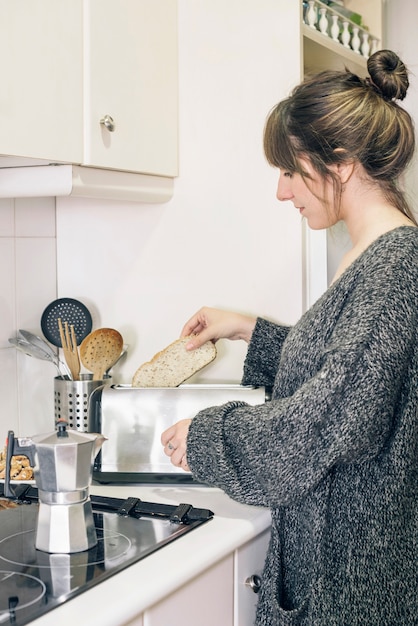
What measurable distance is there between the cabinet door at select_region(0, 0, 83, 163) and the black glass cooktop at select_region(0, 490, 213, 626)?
0.58 metres

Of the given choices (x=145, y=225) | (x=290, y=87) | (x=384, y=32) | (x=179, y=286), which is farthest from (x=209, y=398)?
(x=384, y=32)

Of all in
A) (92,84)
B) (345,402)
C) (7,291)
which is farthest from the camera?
(7,291)

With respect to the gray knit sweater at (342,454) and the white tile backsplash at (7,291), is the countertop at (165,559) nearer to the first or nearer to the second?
the gray knit sweater at (342,454)

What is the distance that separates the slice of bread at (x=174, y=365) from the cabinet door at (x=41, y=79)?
0.39 metres

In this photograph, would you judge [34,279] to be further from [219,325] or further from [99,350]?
[219,325]

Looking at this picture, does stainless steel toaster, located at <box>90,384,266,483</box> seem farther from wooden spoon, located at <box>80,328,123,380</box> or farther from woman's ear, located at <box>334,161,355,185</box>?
woman's ear, located at <box>334,161,355,185</box>

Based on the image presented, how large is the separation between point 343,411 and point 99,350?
70 cm

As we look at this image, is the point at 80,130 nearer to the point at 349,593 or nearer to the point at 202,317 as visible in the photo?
the point at 202,317

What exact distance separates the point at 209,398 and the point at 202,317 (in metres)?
0.24

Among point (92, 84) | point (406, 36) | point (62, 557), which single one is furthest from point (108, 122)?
point (406, 36)

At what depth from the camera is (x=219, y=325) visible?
1.59 meters

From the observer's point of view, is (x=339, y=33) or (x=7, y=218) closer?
(x=7, y=218)

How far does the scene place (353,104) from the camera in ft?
3.95

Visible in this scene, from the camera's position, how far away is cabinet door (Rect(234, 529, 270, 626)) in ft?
4.11
